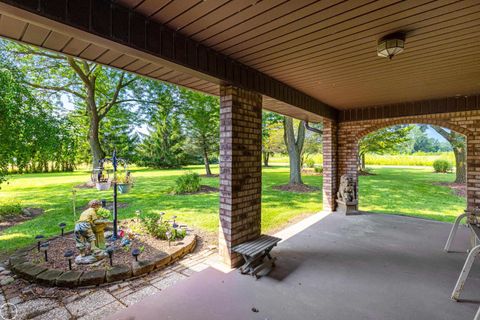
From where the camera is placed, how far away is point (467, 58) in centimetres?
288

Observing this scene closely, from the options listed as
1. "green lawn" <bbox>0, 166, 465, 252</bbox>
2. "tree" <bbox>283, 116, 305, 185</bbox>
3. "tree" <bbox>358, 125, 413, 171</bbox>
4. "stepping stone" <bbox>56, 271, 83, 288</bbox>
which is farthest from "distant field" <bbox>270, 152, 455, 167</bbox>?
"stepping stone" <bbox>56, 271, 83, 288</bbox>

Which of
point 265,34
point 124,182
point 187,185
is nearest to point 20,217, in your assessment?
point 124,182

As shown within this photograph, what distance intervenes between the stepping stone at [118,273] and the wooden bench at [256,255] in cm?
132

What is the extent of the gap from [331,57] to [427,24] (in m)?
0.95

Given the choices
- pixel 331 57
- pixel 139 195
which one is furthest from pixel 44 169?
pixel 331 57

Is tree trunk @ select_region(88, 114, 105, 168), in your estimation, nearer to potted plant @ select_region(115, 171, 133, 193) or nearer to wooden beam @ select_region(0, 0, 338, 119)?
potted plant @ select_region(115, 171, 133, 193)

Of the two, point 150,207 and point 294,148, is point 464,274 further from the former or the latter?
point 294,148

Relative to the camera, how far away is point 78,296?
2.46m

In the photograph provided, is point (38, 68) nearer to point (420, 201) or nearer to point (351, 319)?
point (351, 319)

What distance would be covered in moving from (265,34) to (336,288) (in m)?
2.79

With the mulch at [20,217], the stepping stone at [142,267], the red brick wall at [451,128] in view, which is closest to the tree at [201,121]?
the mulch at [20,217]

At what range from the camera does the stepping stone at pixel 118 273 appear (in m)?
2.74

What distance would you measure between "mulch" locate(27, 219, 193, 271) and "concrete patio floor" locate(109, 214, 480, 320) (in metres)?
0.97

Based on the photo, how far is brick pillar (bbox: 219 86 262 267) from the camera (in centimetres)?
297
